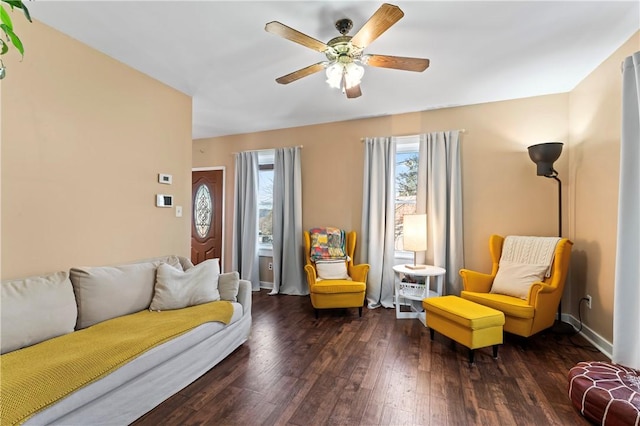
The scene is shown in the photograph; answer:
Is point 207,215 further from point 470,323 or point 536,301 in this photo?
point 536,301

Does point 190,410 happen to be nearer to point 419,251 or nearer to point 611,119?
point 419,251

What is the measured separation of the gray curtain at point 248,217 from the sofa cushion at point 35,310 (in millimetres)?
2659

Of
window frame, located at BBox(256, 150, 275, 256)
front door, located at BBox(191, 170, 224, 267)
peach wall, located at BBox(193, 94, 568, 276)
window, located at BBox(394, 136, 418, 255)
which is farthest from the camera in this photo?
front door, located at BBox(191, 170, 224, 267)

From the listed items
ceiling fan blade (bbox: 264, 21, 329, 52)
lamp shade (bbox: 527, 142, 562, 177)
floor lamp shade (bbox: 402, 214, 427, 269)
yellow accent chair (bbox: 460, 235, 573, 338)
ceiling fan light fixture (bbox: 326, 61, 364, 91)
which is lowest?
yellow accent chair (bbox: 460, 235, 573, 338)

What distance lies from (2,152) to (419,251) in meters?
3.83

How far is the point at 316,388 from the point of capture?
2.00 m

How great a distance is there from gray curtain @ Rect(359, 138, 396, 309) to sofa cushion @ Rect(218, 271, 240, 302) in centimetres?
189

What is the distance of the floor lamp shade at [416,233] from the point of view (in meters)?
3.35

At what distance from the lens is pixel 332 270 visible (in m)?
3.63

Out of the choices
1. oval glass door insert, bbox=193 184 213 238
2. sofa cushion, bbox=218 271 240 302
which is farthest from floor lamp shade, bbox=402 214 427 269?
oval glass door insert, bbox=193 184 213 238

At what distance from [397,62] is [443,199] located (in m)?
1.99

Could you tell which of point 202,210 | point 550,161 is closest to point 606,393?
point 550,161

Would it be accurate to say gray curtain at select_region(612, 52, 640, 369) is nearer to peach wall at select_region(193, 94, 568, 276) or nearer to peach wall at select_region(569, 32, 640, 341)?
peach wall at select_region(569, 32, 640, 341)

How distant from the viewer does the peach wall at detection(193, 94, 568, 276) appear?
10.6ft
